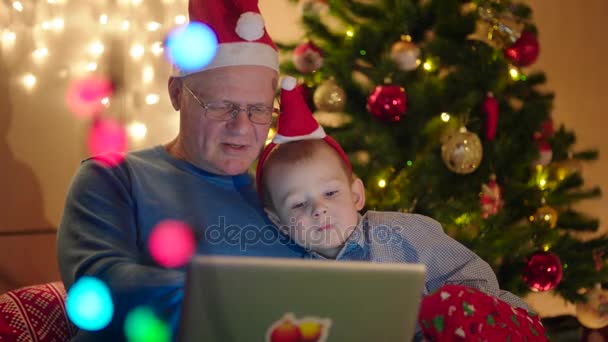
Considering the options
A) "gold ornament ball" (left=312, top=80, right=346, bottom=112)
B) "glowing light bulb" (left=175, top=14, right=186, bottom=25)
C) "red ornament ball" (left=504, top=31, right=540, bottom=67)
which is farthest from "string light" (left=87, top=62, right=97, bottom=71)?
"red ornament ball" (left=504, top=31, right=540, bottom=67)

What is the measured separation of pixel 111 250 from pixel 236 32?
0.57 metres

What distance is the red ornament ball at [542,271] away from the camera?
6.23ft

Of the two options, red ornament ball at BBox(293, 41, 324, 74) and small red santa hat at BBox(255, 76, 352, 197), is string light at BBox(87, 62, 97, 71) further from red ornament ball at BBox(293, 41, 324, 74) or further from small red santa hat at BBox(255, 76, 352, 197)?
small red santa hat at BBox(255, 76, 352, 197)

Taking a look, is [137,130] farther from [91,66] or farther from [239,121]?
[239,121]

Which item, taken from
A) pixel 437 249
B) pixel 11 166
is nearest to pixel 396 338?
pixel 437 249

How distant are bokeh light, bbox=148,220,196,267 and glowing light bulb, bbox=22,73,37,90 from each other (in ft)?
4.25

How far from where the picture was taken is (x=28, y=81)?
7.45 feet

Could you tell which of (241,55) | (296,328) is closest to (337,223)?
(241,55)

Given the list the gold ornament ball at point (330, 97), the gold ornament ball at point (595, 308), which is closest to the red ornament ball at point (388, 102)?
the gold ornament ball at point (330, 97)

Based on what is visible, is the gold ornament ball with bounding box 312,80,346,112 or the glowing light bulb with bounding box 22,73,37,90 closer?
the gold ornament ball with bounding box 312,80,346,112

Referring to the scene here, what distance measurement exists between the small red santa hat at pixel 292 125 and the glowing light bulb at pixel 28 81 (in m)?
1.23

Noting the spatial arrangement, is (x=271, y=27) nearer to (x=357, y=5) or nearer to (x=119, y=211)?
(x=357, y=5)

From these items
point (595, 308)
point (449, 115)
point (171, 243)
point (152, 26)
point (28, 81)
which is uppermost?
point (152, 26)

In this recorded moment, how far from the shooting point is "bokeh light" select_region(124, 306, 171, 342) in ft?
3.29
